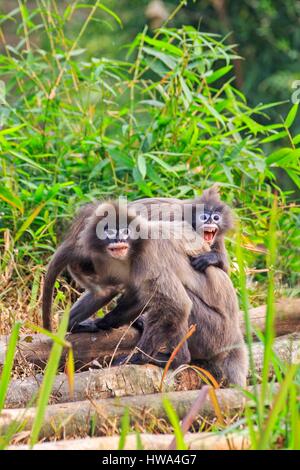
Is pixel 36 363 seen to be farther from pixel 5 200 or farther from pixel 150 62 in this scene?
pixel 150 62

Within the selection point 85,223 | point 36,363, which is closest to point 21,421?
point 36,363

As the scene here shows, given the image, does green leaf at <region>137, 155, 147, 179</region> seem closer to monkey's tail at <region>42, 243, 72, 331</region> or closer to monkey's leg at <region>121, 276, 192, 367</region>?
monkey's tail at <region>42, 243, 72, 331</region>

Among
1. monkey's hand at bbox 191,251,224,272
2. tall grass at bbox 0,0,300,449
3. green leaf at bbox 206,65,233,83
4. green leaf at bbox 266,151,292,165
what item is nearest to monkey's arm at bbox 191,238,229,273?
monkey's hand at bbox 191,251,224,272

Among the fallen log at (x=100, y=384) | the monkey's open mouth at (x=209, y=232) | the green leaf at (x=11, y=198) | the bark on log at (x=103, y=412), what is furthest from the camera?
the green leaf at (x=11, y=198)

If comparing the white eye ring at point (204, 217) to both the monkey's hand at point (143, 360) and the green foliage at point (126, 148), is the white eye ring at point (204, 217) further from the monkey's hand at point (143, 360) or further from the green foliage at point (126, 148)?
the monkey's hand at point (143, 360)

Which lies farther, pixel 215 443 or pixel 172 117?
pixel 172 117

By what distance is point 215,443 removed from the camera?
2996mm

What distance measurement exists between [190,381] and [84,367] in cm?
50

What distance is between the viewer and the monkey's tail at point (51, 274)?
166 inches

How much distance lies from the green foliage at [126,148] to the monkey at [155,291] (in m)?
1.08

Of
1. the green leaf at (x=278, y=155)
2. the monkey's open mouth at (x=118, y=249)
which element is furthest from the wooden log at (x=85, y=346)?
the green leaf at (x=278, y=155)

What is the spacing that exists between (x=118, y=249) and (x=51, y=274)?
365 mm

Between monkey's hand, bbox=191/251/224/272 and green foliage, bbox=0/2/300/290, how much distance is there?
3.25ft

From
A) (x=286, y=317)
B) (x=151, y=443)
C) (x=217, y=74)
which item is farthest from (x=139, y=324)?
(x=217, y=74)
